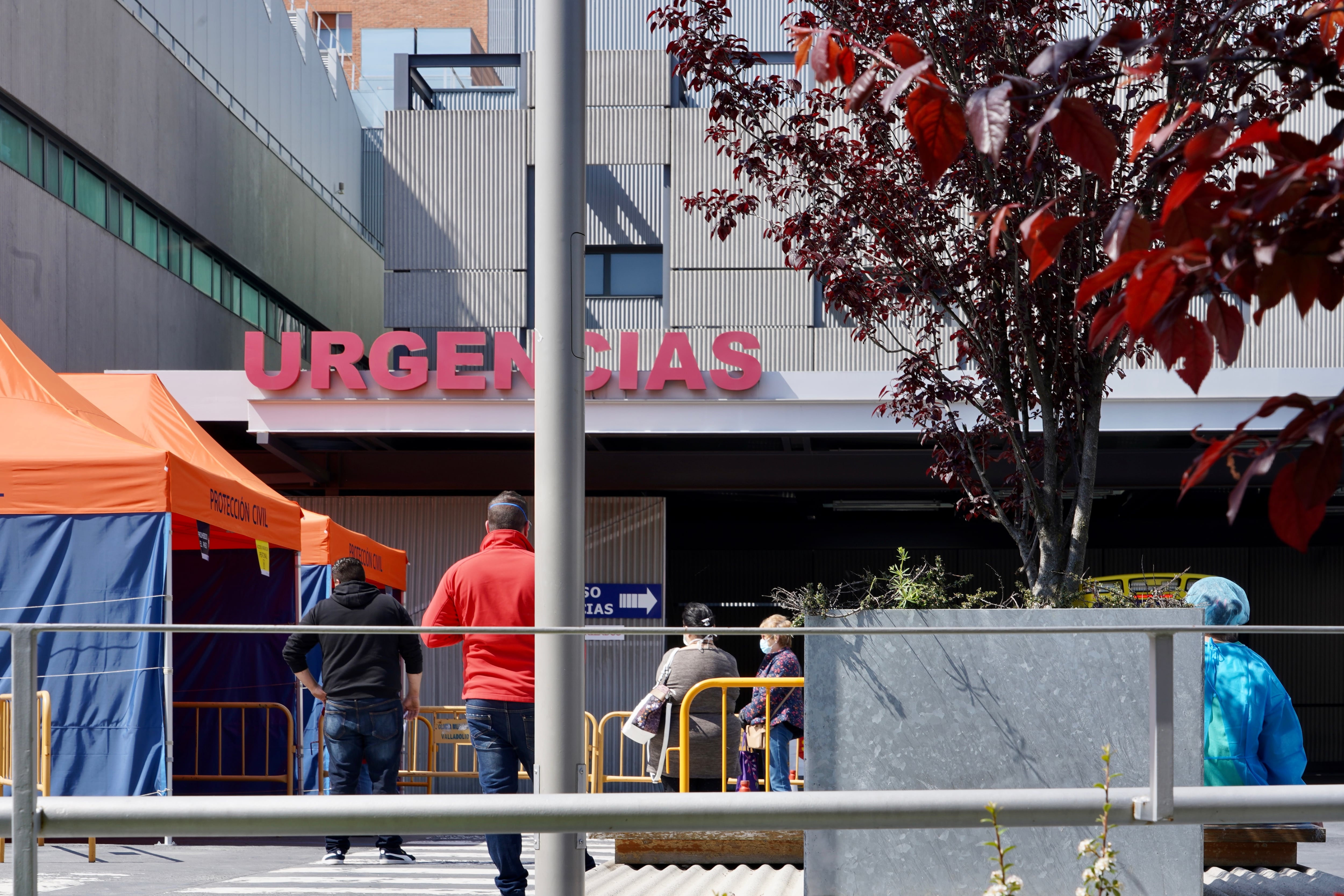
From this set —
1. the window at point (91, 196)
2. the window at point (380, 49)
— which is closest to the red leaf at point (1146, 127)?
the window at point (91, 196)

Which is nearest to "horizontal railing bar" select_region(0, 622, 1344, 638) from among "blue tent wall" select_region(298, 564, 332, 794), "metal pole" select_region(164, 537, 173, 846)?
"metal pole" select_region(164, 537, 173, 846)

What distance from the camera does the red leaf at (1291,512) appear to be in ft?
5.46

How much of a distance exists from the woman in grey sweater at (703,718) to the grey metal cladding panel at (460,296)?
9.08 metres

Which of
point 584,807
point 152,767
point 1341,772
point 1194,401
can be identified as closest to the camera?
point 584,807

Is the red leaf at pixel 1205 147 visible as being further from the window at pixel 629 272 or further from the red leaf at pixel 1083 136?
the window at pixel 629 272

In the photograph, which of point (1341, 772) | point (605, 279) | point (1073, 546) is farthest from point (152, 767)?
point (1341, 772)

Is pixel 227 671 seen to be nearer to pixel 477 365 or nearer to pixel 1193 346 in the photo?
pixel 477 365

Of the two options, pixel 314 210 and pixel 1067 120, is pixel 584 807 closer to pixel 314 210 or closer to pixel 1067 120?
pixel 1067 120

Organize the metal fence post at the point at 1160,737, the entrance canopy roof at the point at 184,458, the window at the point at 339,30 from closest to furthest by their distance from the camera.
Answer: the metal fence post at the point at 1160,737
the entrance canopy roof at the point at 184,458
the window at the point at 339,30

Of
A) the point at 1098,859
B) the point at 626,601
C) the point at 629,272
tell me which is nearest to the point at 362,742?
the point at 1098,859

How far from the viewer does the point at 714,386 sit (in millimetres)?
14680

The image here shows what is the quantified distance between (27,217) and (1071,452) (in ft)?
44.0

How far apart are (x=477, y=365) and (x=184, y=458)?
5.24m

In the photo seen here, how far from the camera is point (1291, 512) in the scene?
5.47ft
